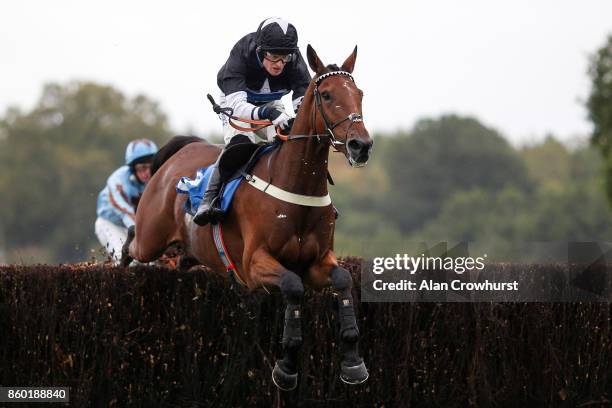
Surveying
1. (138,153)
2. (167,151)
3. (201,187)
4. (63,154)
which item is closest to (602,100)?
(138,153)

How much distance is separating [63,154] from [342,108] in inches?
2824

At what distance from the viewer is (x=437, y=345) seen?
29.3 ft

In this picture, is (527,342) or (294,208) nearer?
(294,208)

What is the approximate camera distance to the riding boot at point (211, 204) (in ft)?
25.6

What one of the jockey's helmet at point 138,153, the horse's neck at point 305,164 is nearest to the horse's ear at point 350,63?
the horse's neck at point 305,164

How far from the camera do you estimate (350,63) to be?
7078 millimetres

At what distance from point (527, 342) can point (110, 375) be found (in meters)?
3.82

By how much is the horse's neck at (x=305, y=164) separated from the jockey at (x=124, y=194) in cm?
441

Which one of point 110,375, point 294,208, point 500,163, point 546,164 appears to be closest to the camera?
point 294,208

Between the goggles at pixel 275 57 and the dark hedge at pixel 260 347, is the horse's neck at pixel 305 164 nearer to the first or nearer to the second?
the goggles at pixel 275 57

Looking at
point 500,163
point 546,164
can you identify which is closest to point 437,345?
point 500,163

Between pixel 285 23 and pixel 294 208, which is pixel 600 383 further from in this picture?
pixel 285 23

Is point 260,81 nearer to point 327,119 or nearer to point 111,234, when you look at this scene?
point 327,119

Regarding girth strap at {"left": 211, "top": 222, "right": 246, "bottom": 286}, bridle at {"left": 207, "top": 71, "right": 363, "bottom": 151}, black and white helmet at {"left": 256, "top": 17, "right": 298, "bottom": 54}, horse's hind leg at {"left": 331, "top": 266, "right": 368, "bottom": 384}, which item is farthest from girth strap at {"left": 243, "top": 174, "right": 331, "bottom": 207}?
black and white helmet at {"left": 256, "top": 17, "right": 298, "bottom": 54}
